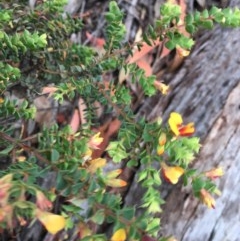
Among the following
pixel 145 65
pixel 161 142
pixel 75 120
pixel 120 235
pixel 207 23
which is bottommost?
pixel 75 120

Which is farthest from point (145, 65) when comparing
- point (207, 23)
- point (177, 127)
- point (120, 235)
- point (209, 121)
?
point (120, 235)

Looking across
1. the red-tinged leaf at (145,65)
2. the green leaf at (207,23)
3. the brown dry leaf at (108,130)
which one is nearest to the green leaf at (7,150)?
the green leaf at (207,23)

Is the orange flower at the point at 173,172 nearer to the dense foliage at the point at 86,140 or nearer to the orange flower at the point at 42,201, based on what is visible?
the dense foliage at the point at 86,140

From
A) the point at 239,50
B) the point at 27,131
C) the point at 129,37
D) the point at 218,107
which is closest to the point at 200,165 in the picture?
the point at 218,107

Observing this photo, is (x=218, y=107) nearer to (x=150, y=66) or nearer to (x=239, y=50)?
(x=239, y=50)

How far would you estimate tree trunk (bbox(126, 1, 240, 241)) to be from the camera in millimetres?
1564

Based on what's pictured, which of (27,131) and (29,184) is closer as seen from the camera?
(29,184)

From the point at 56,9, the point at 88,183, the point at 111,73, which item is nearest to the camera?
the point at 88,183

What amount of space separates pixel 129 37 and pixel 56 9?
38.8 inches

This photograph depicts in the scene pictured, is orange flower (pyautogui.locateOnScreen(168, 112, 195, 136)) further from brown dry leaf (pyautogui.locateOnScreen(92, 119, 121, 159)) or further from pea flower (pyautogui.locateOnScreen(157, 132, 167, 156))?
brown dry leaf (pyautogui.locateOnScreen(92, 119, 121, 159))

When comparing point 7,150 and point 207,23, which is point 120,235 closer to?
point 7,150

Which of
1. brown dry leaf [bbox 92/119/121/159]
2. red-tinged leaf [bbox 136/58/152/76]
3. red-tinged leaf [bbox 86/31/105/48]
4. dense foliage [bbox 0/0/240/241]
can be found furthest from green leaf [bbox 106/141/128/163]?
red-tinged leaf [bbox 86/31/105/48]

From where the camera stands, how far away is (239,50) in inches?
76.0

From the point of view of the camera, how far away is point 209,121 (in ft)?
5.75
